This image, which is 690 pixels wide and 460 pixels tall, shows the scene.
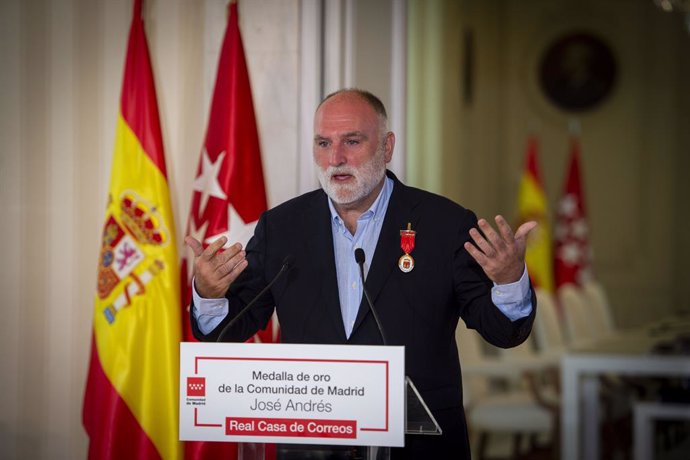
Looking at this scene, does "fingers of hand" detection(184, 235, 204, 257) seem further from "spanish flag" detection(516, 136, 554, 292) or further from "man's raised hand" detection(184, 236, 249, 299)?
"spanish flag" detection(516, 136, 554, 292)

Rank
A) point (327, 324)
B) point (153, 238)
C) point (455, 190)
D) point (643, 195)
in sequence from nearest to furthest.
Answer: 1. point (327, 324)
2. point (153, 238)
3. point (455, 190)
4. point (643, 195)

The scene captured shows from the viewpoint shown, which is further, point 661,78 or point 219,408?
point 661,78

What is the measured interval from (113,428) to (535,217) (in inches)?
234

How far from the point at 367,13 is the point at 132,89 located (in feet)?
3.38

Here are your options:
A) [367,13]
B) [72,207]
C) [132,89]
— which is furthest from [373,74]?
[72,207]

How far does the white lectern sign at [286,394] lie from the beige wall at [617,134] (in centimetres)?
697

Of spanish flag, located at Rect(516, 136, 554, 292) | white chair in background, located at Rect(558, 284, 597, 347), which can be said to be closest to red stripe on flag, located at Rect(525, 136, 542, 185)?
spanish flag, located at Rect(516, 136, 554, 292)

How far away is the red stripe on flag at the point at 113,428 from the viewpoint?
11.4 feet

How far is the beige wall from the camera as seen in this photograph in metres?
9.45

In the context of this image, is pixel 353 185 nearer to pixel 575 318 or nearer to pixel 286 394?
pixel 286 394

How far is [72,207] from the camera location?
12.5 feet

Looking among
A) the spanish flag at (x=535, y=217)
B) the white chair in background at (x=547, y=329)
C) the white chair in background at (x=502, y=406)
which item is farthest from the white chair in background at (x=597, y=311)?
the white chair in background at (x=502, y=406)

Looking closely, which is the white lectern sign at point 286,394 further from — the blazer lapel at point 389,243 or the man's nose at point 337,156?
the man's nose at point 337,156

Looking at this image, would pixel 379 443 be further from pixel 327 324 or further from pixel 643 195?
pixel 643 195
